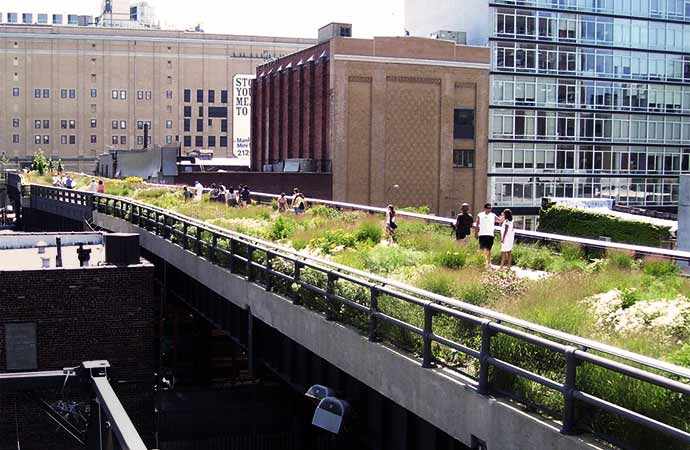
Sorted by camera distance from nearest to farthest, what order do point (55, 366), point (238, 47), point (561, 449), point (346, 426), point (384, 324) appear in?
1. point (561, 449)
2. point (384, 324)
3. point (346, 426)
4. point (55, 366)
5. point (238, 47)

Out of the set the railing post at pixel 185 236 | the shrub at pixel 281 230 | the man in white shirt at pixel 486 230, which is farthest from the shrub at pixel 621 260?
the railing post at pixel 185 236

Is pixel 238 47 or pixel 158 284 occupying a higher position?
pixel 238 47

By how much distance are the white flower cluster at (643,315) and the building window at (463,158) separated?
62561 mm

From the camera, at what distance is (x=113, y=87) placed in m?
130

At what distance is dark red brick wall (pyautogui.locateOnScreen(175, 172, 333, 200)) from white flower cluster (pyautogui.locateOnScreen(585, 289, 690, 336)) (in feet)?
186

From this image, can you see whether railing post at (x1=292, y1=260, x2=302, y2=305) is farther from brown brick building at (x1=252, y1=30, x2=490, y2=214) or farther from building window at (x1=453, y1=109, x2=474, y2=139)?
building window at (x1=453, y1=109, x2=474, y2=139)

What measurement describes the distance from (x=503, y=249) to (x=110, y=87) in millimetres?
118874

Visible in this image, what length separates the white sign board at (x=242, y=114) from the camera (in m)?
97.4

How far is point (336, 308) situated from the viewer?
1469 cm

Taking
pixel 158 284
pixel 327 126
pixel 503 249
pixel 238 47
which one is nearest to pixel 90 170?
pixel 238 47

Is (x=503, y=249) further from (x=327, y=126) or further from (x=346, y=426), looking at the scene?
(x=327, y=126)

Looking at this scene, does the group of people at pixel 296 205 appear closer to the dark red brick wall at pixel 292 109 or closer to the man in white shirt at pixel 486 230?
the man in white shirt at pixel 486 230

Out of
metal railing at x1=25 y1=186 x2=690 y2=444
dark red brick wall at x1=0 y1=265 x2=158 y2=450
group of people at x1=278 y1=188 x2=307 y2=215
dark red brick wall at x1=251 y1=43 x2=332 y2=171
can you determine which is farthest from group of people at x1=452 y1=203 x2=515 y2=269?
dark red brick wall at x1=251 y1=43 x2=332 y2=171

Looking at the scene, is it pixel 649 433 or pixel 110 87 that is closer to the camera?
pixel 649 433
